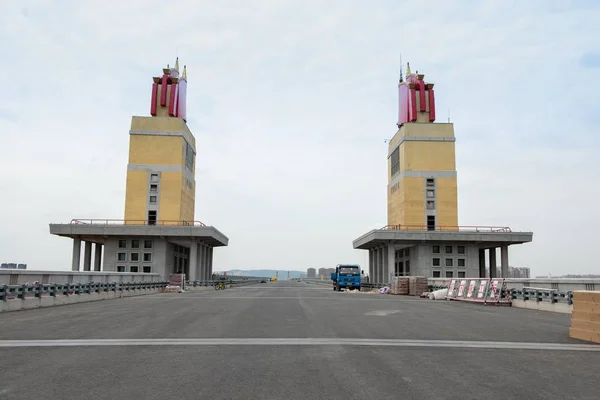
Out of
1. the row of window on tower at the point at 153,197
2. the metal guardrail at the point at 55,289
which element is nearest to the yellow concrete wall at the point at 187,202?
the row of window on tower at the point at 153,197

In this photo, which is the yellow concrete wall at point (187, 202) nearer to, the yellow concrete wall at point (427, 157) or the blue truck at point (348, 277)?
the blue truck at point (348, 277)

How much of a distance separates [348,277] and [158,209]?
96.2ft

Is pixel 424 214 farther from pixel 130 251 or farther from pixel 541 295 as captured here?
pixel 541 295

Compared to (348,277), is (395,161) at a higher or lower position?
higher

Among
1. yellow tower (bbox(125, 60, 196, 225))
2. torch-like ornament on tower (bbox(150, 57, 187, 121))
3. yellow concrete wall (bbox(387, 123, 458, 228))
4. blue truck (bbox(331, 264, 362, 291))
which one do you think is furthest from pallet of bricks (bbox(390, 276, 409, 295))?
torch-like ornament on tower (bbox(150, 57, 187, 121))

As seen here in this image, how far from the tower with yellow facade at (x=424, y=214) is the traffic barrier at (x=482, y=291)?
2548 centimetres

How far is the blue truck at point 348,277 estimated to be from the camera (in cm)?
5694

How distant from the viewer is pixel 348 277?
57188 millimetres

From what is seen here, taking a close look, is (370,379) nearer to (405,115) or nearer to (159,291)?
Result: (159,291)

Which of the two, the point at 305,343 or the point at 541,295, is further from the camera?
the point at 541,295

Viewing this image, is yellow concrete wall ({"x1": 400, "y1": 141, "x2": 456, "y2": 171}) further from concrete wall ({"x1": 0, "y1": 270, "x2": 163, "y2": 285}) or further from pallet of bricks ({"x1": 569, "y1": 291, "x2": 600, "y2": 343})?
pallet of bricks ({"x1": 569, "y1": 291, "x2": 600, "y2": 343})

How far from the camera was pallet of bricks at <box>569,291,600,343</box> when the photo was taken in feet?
41.2

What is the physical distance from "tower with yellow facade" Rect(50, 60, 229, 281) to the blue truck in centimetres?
1688

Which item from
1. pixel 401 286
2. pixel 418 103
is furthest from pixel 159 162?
pixel 401 286
